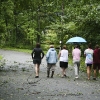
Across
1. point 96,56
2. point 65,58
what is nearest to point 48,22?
point 65,58

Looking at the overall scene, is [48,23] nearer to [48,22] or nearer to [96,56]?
[48,22]

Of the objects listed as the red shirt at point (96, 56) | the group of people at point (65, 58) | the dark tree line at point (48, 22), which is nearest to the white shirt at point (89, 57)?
the group of people at point (65, 58)

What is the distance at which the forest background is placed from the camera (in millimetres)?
22513

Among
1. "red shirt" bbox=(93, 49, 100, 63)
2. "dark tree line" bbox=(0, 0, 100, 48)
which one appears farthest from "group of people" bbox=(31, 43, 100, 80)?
"dark tree line" bbox=(0, 0, 100, 48)

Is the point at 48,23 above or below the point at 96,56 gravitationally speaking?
above

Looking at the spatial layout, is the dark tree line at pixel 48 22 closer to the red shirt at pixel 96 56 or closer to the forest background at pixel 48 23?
the forest background at pixel 48 23

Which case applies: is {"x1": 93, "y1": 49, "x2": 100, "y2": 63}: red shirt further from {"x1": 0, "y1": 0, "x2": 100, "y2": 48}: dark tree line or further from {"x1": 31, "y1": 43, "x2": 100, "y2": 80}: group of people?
{"x1": 0, "y1": 0, "x2": 100, "y2": 48}: dark tree line

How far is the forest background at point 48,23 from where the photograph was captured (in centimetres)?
2251

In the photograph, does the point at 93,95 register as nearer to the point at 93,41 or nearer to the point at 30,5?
the point at 30,5

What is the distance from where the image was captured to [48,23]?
53.1 metres

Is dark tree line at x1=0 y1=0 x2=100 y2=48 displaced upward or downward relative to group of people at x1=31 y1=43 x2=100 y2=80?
upward

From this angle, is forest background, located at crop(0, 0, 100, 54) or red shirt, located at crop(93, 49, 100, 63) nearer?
red shirt, located at crop(93, 49, 100, 63)

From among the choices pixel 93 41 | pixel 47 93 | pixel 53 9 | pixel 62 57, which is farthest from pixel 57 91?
pixel 53 9

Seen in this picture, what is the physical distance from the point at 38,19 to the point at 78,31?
23485 millimetres
